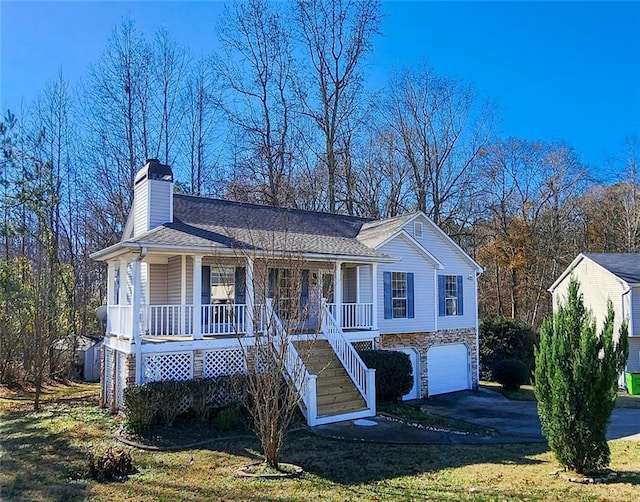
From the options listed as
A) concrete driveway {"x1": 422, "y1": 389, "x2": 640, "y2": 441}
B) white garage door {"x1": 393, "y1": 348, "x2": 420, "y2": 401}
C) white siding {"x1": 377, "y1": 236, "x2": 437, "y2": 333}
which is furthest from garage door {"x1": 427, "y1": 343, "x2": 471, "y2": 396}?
white siding {"x1": 377, "y1": 236, "x2": 437, "y2": 333}

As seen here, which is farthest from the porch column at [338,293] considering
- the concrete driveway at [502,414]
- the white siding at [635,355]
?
the white siding at [635,355]

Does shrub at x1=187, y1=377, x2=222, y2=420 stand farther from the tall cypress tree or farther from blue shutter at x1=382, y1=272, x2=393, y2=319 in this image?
the tall cypress tree

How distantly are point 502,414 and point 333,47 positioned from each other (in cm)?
2246

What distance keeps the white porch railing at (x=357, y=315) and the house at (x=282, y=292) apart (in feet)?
0.11

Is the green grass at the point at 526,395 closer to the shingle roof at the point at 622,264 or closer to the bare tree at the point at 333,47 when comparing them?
the shingle roof at the point at 622,264

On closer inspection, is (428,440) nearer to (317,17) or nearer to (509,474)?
(509,474)

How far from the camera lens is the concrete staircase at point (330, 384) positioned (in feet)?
40.1

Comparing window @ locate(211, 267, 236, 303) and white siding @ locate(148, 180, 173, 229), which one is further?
window @ locate(211, 267, 236, 303)

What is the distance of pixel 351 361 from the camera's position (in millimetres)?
13445

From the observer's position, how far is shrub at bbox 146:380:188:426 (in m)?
10.9

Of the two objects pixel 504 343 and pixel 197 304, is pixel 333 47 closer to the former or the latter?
pixel 504 343

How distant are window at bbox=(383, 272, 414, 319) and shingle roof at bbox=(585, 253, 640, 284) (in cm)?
1219

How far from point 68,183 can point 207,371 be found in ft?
55.7

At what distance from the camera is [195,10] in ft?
42.0
